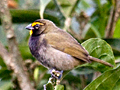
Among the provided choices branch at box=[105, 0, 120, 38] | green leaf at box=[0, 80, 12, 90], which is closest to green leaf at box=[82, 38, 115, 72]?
branch at box=[105, 0, 120, 38]

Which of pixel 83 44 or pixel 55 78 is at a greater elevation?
pixel 83 44

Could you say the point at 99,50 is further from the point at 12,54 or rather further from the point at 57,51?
the point at 12,54

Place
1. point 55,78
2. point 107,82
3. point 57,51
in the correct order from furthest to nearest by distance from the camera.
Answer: point 57,51 < point 55,78 < point 107,82

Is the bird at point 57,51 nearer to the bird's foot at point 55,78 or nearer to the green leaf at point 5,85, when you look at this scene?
the bird's foot at point 55,78

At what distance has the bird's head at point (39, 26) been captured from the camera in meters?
1.86

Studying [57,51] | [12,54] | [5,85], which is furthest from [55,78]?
[5,85]

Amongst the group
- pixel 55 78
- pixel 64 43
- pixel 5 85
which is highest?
pixel 64 43

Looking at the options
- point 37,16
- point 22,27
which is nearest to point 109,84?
point 37,16

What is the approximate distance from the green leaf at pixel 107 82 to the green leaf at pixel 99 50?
19cm

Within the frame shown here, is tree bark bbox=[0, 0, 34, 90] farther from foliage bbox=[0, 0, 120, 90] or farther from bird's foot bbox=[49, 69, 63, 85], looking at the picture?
bird's foot bbox=[49, 69, 63, 85]

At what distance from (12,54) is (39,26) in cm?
27

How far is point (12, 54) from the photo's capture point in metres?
1.83

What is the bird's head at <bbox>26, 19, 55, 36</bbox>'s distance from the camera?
1.86m

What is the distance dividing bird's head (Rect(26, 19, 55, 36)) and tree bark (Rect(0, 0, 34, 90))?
14cm
